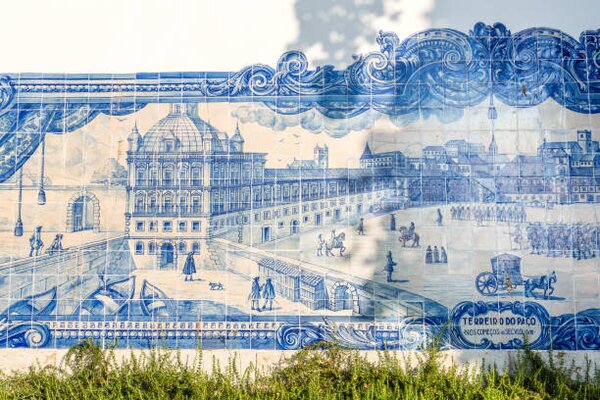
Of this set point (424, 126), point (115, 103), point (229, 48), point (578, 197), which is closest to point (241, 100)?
point (229, 48)

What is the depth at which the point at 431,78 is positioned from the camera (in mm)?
4641

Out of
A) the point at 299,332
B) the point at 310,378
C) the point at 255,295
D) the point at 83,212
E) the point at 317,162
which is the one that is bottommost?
the point at 310,378

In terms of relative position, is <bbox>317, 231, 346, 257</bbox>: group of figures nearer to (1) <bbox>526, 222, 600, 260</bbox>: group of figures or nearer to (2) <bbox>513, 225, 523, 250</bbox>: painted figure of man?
(2) <bbox>513, 225, 523, 250</bbox>: painted figure of man

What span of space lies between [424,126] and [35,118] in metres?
3.32

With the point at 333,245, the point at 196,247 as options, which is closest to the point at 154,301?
the point at 196,247

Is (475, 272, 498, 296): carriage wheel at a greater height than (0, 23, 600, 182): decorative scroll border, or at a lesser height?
lesser

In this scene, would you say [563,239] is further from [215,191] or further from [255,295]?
[215,191]

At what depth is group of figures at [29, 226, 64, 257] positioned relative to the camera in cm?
461

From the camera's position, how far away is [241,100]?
4.66 metres

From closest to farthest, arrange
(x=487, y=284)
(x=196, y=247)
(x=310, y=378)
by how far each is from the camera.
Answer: (x=310, y=378) → (x=487, y=284) → (x=196, y=247)

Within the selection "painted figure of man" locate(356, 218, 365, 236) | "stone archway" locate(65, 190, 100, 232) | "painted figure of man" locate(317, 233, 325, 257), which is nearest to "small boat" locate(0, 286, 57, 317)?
"stone archway" locate(65, 190, 100, 232)

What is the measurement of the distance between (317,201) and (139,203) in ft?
4.94

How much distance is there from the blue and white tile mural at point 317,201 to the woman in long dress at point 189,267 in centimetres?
2

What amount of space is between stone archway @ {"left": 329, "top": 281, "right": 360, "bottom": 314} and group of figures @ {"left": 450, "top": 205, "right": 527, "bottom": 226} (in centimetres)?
104
